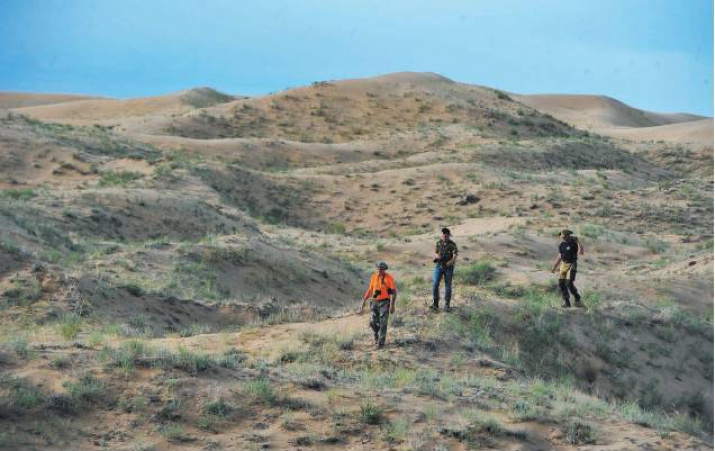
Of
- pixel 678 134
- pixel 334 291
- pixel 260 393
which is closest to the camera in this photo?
pixel 260 393

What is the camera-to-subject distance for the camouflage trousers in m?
13.7

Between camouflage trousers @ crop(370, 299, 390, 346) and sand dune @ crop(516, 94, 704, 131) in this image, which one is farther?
sand dune @ crop(516, 94, 704, 131)

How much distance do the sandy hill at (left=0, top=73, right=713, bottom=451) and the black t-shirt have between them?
1.12 metres

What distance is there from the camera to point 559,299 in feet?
66.6

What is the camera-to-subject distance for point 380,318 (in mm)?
13781

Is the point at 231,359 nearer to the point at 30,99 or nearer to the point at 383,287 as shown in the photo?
the point at 383,287

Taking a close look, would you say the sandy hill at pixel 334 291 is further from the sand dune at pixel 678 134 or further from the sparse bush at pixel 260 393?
the sand dune at pixel 678 134

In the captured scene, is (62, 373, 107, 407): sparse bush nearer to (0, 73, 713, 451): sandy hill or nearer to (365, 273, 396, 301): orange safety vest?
(0, 73, 713, 451): sandy hill

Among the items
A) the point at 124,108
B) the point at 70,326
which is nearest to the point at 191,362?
the point at 70,326

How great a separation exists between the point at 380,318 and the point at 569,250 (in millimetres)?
5287

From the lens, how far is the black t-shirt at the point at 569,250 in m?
17.7

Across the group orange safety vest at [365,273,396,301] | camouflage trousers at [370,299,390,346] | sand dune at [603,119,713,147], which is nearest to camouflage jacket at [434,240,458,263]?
camouflage trousers at [370,299,390,346]

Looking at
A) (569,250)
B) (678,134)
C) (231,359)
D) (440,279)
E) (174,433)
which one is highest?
(678,134)

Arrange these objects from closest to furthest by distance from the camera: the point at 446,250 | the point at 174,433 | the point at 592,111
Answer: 1. the point at 174,433
2. the point at 446,250
3. the point at 592,111
